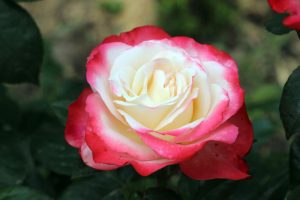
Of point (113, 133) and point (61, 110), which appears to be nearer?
point (113, 133)

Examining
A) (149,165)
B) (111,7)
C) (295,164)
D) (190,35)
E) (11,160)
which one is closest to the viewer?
(149,165)

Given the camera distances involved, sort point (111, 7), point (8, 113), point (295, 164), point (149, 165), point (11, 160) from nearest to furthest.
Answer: point (149, 165)
point (295, 164)
point (11, 160)
point (8, 113)
point (111, 7)

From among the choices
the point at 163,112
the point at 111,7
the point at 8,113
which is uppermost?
the point at 163,112

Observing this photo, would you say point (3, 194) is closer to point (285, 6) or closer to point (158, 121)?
point (158, 121)

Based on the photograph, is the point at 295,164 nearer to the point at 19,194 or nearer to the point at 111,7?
the point at 19,194

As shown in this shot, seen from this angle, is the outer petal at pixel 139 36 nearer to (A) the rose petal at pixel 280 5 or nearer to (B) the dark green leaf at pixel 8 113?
(A) the rose petal at pixel 280 5

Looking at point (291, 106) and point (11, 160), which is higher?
point (291, 106)

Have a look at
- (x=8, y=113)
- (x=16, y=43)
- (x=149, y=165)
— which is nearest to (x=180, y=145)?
Result: (x=149, y=165)
